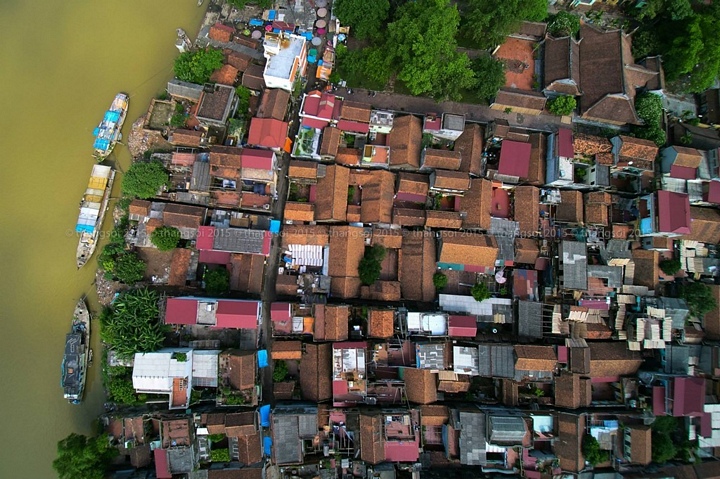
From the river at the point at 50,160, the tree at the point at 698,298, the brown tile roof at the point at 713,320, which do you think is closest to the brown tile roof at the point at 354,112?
the river at the point at 50,160

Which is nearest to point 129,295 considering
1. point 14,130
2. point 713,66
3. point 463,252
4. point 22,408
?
point 22,408

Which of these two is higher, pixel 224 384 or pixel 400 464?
pixel 224 384

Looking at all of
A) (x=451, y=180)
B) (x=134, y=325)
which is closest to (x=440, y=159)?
(x=451, y=180)

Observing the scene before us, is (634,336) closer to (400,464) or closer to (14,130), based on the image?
(400,464)

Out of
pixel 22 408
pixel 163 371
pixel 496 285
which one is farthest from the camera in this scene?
pixel 496 285

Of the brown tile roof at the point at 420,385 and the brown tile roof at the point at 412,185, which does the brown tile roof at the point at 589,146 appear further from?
the brown tile roof at the point at 420,385

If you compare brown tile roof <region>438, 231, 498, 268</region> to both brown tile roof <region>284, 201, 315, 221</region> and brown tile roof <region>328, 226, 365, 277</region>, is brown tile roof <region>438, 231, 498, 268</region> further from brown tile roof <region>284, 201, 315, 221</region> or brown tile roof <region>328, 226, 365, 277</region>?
brown tile roof <region>284, 201, 315, 221</region>
